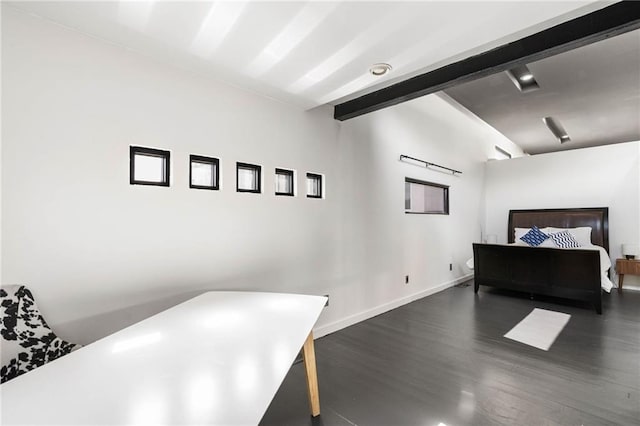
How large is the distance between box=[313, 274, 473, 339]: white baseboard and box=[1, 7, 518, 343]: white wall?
2 cm

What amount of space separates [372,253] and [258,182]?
6.08 ft

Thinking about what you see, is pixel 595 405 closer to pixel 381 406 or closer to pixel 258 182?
pixel 381 406

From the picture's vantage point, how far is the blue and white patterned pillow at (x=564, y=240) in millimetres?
5066

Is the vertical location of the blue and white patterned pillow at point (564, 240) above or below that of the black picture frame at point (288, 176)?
below

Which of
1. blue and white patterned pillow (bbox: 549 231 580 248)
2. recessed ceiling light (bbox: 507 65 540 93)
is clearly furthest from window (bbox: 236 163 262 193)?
blue and white patterned pillow (bbox: 549 231 580 248)

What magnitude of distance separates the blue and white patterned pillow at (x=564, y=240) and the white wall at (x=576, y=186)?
2.77ft

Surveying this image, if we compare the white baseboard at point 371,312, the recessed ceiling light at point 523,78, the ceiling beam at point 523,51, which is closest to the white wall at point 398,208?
the white baseboard at point 371,312

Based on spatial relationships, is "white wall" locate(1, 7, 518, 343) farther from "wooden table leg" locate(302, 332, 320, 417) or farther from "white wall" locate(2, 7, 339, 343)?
"wooden table leg" locate(302, 332, 320, 417)

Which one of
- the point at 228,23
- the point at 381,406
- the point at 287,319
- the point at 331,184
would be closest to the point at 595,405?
the point at 381,406

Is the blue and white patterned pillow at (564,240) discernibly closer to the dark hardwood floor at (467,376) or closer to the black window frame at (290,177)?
the dark hardwood floor at (467,376)

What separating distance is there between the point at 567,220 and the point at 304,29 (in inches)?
252

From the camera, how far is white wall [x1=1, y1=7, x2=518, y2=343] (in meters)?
1.64

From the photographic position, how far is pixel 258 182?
106 inches

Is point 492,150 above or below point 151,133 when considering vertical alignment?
above
